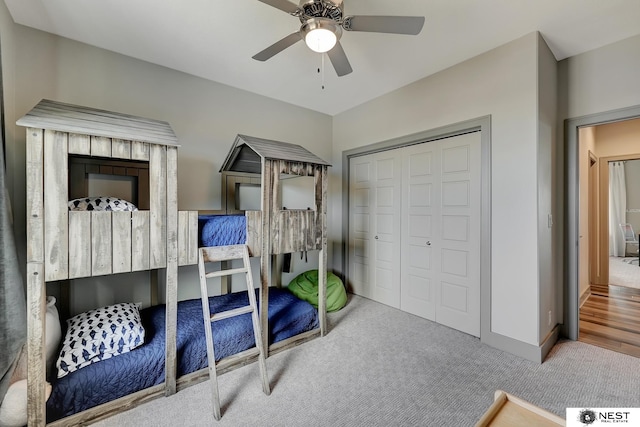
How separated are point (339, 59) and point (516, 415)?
2.31m

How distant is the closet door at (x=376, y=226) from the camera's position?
11.9ft

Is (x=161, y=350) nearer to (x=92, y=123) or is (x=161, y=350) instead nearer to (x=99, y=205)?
(x=99, y=205)

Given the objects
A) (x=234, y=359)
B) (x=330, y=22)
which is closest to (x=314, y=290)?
(x=234, y=359)

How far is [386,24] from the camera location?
1.62 m

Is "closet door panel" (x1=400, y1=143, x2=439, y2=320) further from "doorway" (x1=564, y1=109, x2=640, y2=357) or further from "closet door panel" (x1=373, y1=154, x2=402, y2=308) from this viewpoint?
"doorway" (x1=564, y1=109, x2=640, y2=357)

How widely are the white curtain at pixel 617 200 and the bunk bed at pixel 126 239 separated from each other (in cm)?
772

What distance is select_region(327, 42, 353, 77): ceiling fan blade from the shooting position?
74.8 inches

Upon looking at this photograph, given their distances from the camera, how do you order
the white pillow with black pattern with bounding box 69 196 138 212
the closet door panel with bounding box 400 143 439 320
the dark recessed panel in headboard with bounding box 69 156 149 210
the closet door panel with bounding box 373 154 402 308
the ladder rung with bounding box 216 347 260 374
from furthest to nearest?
the closet door panel with bounding box 373 154 402 308 < the closet door panel with bounding box 400 143 439 320 < the dark recessed panel in headboard with bounding box 69 156 149 210 < the ladder rung with bounding box 216 347 260 374 < the white pillow with black pattern with bounding box 69 196 138 212

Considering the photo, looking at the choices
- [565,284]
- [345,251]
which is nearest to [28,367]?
[345,251]

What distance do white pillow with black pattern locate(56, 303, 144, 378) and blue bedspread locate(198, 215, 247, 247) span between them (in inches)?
31.5

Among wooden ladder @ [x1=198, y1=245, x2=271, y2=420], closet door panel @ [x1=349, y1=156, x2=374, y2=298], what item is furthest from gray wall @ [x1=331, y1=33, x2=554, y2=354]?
wooden ladder @ [x1=198, y1=245, x2=271, y2=420]

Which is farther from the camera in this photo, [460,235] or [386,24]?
[460,235]

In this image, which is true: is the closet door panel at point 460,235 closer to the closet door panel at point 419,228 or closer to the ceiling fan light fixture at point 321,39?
the closet door panel at point 419,228

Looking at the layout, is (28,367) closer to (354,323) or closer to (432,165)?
(354,323)
